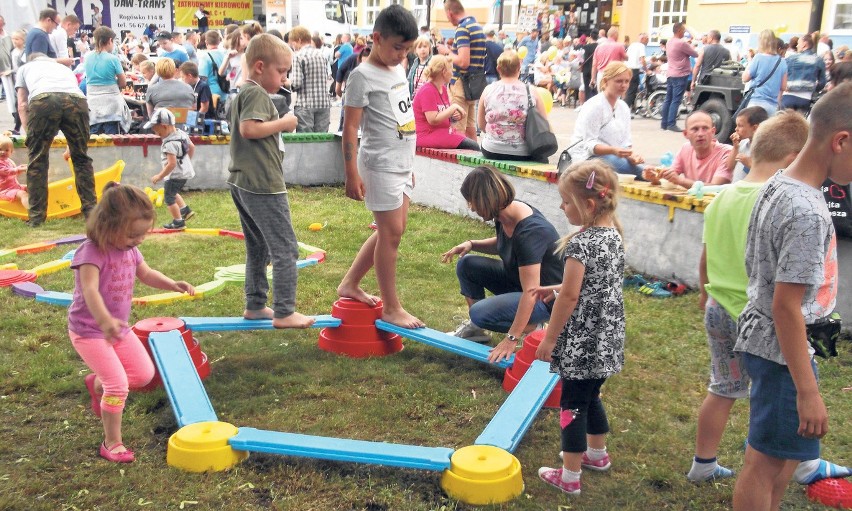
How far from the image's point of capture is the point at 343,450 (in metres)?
3.40

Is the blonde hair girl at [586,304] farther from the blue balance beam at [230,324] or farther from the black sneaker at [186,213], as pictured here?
the black sneaker at [186,213]

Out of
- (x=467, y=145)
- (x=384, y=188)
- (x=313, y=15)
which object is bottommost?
(x=467, y=145)

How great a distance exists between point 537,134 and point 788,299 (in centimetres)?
576

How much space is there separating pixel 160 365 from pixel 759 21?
2579cm

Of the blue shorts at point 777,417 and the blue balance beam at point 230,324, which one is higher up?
the blue shorts at point 777,417

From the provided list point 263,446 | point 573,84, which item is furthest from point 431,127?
point 573,84

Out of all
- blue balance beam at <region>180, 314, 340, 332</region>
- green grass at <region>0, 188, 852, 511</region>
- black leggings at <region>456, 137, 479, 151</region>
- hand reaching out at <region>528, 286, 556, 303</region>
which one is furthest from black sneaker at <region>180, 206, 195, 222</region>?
hand reaching out at <region>528, 286, 556, 303</region>

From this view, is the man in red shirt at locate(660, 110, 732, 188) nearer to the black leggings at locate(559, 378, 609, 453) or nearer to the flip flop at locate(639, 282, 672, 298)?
the flip flop at locate(639, 282, 672, 298)

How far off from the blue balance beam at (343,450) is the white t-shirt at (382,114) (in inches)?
69.5

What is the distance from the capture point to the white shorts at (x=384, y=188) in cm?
466

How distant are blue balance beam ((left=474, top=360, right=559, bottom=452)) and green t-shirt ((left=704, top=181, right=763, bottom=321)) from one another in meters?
1.03

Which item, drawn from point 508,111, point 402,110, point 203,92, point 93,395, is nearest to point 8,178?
point 203,92

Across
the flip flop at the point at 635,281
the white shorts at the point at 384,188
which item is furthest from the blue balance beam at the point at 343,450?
the flip flop at the point at 635,281

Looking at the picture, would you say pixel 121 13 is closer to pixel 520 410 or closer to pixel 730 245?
pixel 520 410
